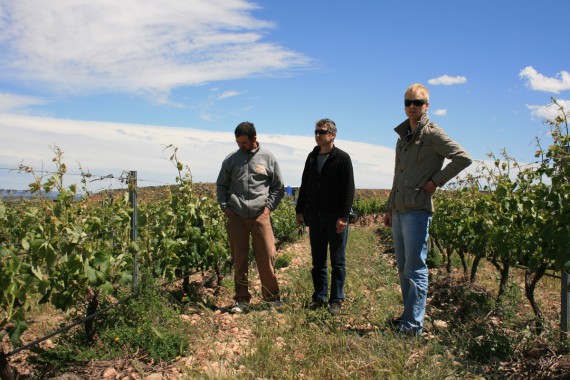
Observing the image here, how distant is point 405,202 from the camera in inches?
146

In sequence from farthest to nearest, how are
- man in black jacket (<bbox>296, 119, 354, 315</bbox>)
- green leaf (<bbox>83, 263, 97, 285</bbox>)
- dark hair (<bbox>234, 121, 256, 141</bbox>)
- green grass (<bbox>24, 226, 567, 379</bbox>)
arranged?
dark hair (<bbox>234, 121, 256, 141</bbox>), man in black jacket (<bbox>296, 119, 354, 315</bbox>), green leaf (<bbox>83, 263, 97, 285</bbox>), green grass (<bbox>24, 226, 567, 379</bbox>)

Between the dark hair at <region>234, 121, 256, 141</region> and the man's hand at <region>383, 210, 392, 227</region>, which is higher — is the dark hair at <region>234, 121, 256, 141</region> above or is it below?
above

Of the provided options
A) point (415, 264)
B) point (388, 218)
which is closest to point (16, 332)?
point (415, 264)

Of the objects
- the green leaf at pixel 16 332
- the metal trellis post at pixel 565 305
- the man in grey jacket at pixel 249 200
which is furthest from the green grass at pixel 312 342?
the green leaf at pixel 16 332

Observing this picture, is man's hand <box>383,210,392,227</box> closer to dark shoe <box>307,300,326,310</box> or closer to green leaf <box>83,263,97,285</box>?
dark shoe <box>307,300,326,310</box>

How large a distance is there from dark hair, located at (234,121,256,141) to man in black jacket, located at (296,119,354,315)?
0.60 meters

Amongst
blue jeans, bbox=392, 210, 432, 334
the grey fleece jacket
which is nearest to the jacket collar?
the grey fleece jacket

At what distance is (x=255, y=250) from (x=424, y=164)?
6.04 feet

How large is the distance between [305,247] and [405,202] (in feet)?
25.9

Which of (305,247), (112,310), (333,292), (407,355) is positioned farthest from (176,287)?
(305,247)

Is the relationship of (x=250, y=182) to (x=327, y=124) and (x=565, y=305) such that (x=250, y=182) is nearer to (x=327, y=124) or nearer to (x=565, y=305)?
(x=327, y=124)

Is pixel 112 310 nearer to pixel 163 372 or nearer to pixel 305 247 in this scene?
pixel 163 372

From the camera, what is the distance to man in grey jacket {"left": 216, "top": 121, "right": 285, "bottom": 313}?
4641 mm

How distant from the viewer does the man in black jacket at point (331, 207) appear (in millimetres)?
4410
